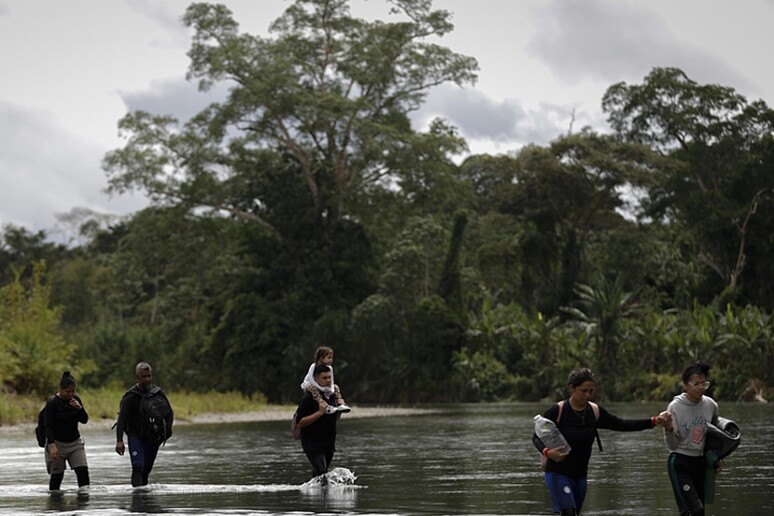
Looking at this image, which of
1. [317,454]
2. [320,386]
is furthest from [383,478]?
[320,386]

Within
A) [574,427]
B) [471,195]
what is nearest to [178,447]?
[574,427]

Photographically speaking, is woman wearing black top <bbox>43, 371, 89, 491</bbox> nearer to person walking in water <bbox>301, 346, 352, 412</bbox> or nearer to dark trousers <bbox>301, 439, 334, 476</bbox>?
dark trousers <bbox>301, 439, 334, 476</bbox>

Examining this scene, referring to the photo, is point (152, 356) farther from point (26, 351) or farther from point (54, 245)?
point (54, 245)

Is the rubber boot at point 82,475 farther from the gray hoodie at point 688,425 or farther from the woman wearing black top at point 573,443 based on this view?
the gray hoodie at point 688,425

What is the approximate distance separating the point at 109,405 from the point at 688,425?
31.1 meters

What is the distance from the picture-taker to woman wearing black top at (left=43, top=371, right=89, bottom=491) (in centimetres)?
1575

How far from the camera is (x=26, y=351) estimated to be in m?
38.8

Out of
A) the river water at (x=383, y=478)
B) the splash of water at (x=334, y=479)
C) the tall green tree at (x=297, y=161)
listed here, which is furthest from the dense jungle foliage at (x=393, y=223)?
the splash of water at (x=334, y=479)

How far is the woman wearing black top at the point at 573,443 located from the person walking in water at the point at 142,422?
6633mm

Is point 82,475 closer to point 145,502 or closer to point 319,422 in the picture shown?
point 145,502

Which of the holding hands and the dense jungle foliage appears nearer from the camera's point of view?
the holding hands

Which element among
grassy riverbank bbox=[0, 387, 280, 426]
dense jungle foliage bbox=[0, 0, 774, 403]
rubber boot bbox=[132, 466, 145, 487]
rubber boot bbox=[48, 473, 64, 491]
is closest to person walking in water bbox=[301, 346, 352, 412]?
rubber boot bbox=[132, 466, 145, 487]

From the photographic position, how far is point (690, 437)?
1023cm

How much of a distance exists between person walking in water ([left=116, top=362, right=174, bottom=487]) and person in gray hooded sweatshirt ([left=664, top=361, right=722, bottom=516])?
709 centimetres
